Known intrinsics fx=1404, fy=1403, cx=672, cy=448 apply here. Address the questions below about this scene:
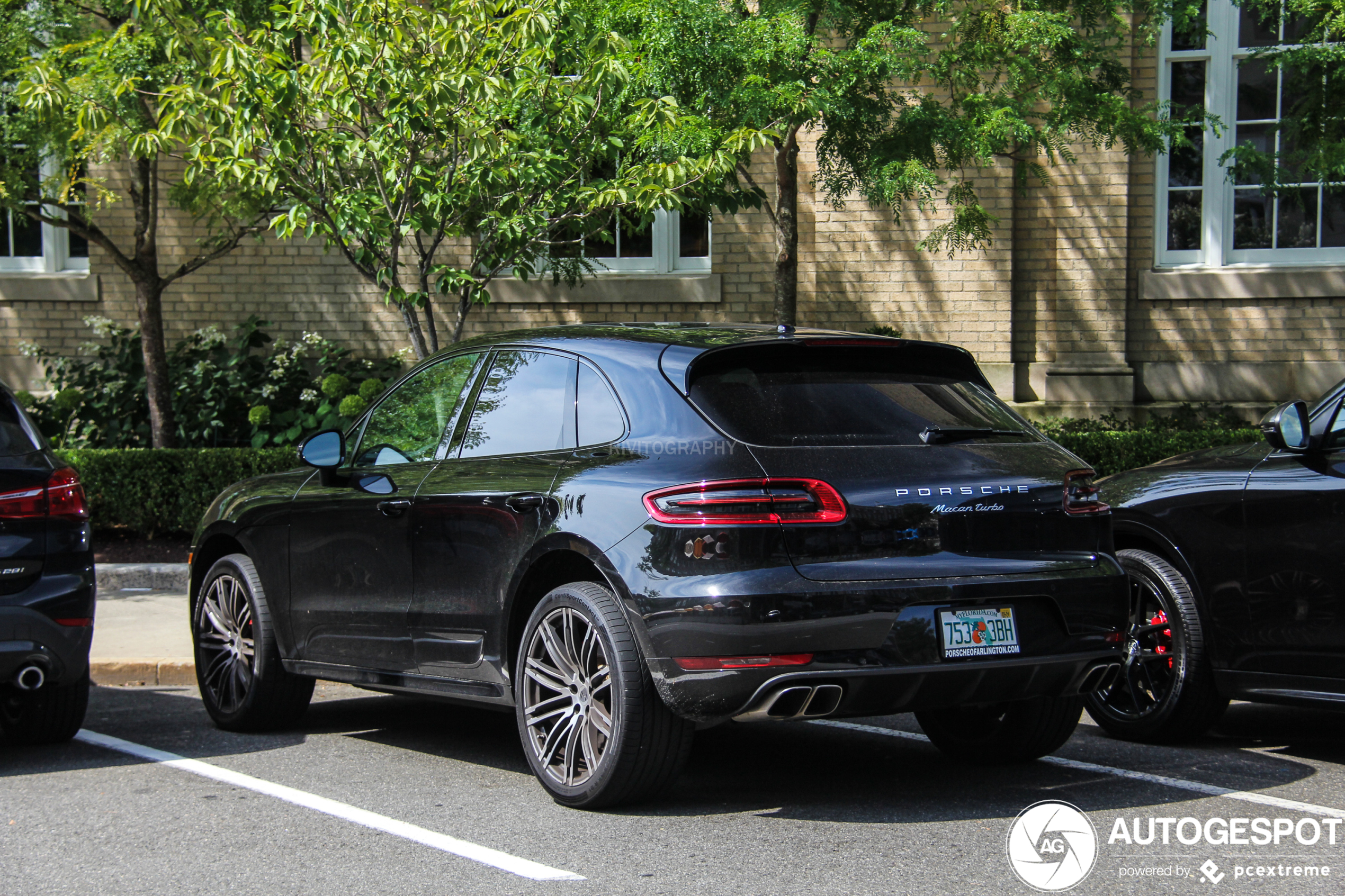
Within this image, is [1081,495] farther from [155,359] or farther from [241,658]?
[155,359]

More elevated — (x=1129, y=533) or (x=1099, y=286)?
(x=1099, y=286)

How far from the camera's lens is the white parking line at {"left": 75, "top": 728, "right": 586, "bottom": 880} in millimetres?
4309

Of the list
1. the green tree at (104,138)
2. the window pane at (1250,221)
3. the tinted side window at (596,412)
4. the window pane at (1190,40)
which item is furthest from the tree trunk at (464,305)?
the window pane at (1250,221)

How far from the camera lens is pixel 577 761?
4918 millimetres

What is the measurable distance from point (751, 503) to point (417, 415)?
7.16 feet

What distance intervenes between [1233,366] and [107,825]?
12189 mm

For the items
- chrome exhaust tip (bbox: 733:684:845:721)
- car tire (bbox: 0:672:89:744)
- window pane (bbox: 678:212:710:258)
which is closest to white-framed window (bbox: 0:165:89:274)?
window pane (bbox: 678:212:710:258)

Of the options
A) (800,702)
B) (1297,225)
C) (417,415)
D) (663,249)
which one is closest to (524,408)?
(417,415)

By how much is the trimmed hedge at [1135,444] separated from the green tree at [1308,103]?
2.15m

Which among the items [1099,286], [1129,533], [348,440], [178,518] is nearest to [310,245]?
[178,518]

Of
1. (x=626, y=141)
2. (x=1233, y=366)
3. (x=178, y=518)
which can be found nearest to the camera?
(x=626, y=141)

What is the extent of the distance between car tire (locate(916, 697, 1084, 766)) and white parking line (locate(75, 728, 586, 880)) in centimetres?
194

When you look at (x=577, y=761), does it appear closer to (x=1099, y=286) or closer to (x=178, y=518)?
(x=178, y=518)

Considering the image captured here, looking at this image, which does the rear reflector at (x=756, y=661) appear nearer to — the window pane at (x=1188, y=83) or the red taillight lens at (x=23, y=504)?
the red taillight lens at (x=23, y=504)
